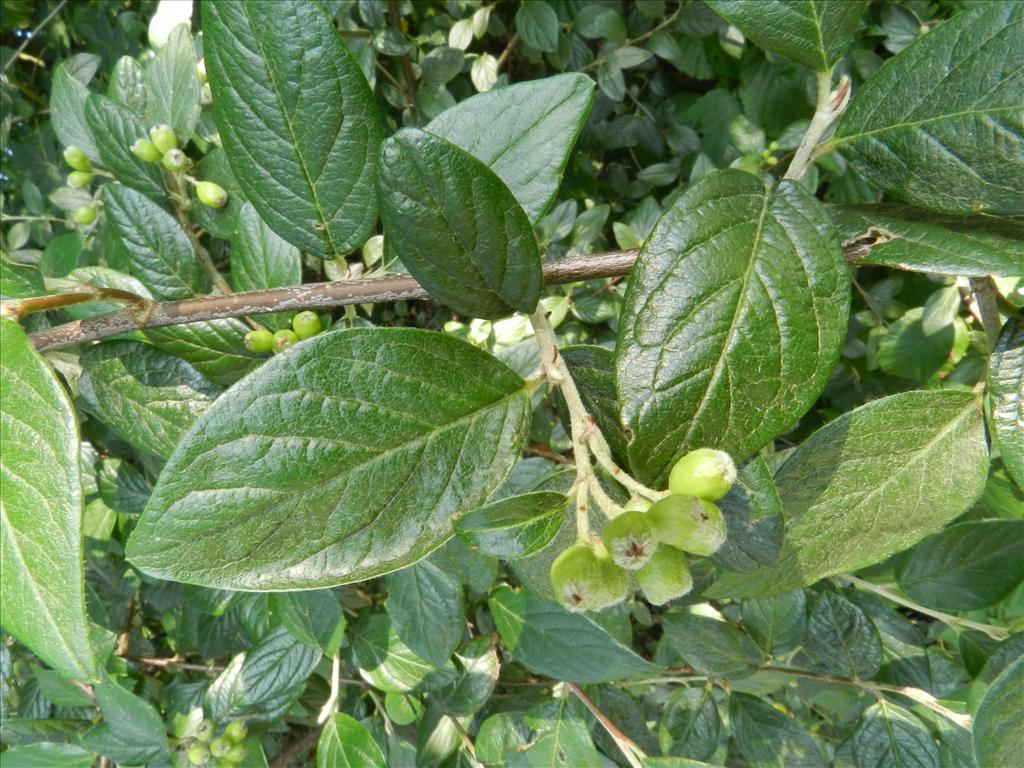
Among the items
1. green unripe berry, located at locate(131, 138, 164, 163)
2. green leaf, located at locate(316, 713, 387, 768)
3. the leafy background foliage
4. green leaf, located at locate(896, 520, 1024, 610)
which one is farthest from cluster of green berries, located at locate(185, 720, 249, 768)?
green leaf, located at locate(896, 520, 1024, 610)

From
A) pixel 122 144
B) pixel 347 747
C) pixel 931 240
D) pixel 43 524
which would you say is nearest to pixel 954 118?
pixel 931 240

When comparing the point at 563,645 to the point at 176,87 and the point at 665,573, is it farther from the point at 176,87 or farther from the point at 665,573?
the point at 176,87

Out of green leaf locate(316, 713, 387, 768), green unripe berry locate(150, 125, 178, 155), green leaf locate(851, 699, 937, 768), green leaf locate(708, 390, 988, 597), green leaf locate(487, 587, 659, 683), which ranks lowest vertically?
green leaf locate(316, 713, 387, 768)

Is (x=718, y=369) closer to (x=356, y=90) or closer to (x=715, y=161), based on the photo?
(x=356, y=90)

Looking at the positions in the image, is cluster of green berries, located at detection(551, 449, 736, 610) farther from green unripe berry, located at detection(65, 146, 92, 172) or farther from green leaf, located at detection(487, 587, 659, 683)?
green unripe berry, located at detection(65, 146, 92, 172)

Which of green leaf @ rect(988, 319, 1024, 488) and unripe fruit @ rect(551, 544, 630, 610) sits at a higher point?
unripe fruit @ rect(551, 544, 630, 610)

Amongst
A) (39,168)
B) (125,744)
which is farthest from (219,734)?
(39,168)

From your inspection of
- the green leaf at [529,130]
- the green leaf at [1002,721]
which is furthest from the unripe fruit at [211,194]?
the green leaf at [1002,721]

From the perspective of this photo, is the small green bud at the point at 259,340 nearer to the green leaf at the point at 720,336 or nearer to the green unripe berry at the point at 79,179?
the green leaf at the point at 720,336
